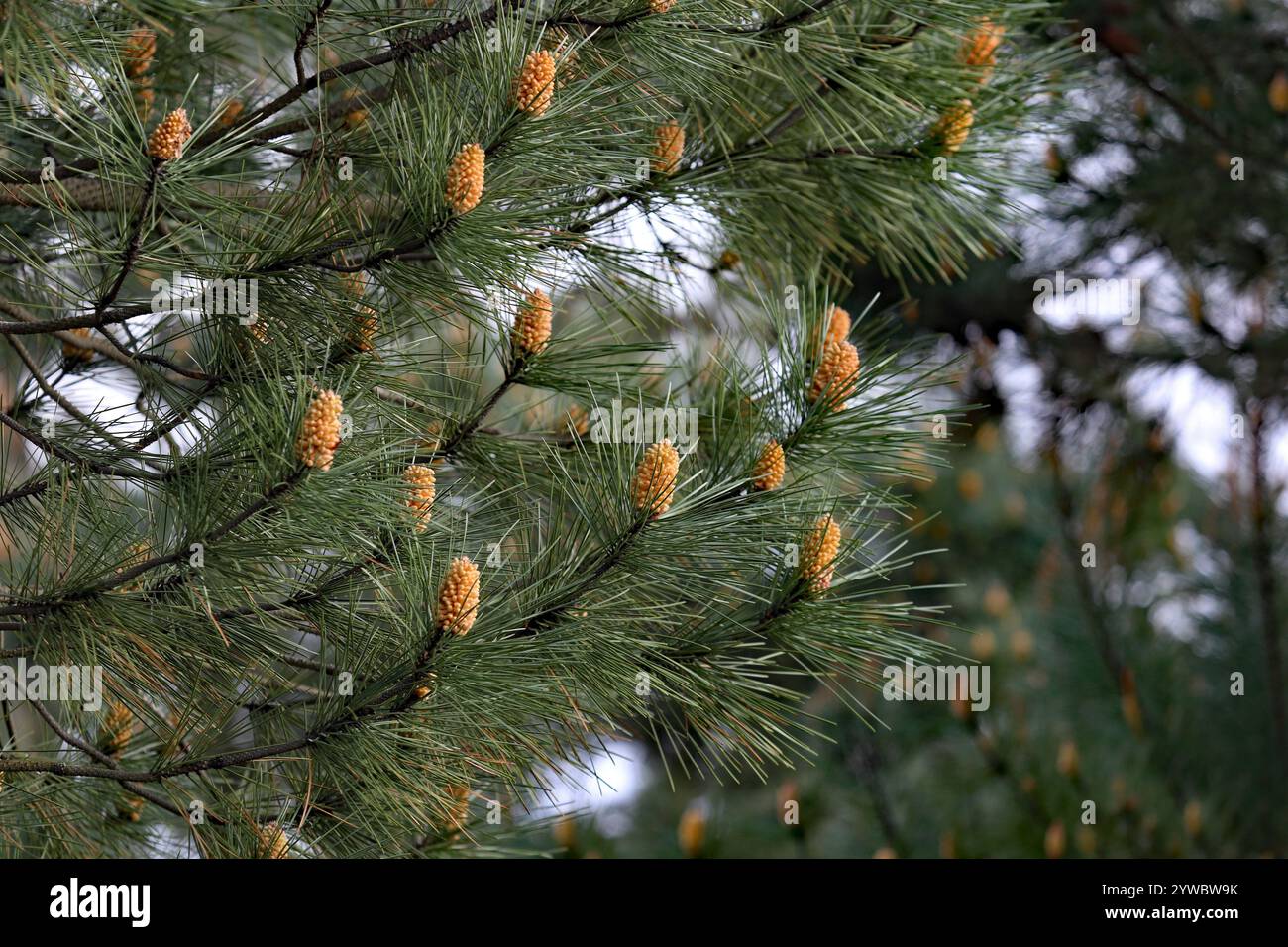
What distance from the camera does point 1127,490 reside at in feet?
7.72

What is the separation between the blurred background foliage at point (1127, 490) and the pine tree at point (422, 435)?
50cm

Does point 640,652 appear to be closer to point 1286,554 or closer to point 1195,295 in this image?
point 1195,295

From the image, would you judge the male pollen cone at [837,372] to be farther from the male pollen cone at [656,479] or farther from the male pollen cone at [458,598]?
the male pollen cone at [458,598]

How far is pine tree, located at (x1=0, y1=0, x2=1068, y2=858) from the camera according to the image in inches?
36.2

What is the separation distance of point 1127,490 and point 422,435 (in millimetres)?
1666

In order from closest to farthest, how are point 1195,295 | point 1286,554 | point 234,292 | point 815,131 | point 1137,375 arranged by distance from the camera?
point 234,292 → point 815,131 → point 1195,295 → point 1137,375 → point 1286,554

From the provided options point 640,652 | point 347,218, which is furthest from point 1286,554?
point 347,218


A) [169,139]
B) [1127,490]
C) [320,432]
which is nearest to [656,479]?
[320,432]

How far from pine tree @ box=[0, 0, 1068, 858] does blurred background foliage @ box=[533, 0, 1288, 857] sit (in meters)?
0.50

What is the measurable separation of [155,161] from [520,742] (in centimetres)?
51

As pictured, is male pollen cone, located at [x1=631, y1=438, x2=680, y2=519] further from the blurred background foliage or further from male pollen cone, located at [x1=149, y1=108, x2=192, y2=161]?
the blurred background foliage

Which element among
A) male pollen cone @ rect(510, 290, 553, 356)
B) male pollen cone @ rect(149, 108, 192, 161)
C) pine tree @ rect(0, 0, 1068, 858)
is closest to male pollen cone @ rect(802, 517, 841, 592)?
pine tree @ rect(0, 0, 1068, 858)

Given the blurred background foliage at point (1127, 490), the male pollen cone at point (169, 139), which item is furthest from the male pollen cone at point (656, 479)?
the blurred background foliage at point (1127, 490)

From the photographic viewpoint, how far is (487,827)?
1427 millimetres
